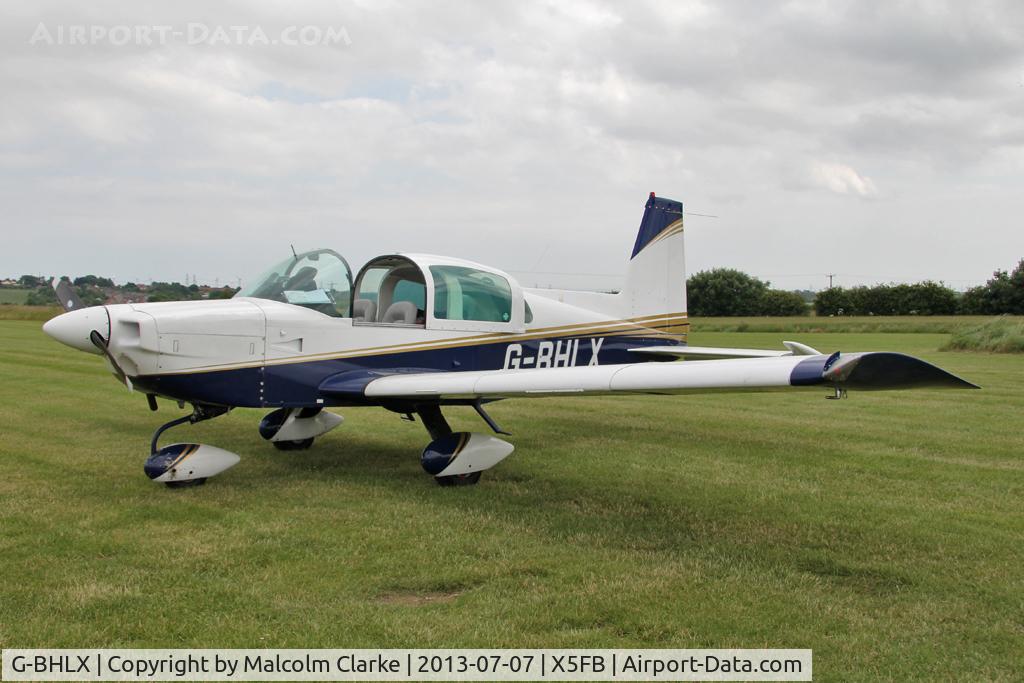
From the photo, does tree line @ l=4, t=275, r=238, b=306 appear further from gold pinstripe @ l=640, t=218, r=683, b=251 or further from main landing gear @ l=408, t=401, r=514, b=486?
gold pinstripe @ l=640, t=218, r=683, b=251

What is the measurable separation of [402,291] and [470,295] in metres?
0.63

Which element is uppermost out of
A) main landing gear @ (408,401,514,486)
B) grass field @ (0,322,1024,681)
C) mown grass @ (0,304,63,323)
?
mown grass @ (0,304,63,323)

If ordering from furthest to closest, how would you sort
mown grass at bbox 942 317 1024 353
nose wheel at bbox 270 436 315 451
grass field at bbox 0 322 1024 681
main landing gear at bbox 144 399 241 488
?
mown grass at bbox 942 317 1024 353 → nose wheel at bbox 270 436 315 451 → main landing gear at bbox 144 399 241 488 → grass field at bbox 0 322 1024 681

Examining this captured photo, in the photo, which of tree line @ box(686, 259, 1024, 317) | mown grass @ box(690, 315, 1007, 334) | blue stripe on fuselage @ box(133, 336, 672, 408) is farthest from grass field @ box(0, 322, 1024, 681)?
tree line @ box(686, 259, 1024, 317)

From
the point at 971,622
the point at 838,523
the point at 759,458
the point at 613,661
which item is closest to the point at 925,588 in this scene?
the point at 971,622

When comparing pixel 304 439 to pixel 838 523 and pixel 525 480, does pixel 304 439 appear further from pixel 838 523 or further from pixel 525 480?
pixel 838 523

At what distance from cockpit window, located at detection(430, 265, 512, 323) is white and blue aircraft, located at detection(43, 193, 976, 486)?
0.01 meters

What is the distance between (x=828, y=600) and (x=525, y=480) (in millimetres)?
3045

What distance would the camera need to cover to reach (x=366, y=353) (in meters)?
6.79

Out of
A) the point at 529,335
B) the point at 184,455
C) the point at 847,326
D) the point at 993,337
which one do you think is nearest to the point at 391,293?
the point at 529,335

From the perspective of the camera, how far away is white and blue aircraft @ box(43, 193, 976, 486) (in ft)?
18.4

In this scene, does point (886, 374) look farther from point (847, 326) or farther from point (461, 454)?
point (847, 326)

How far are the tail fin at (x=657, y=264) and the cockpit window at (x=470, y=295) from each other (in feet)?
7.81

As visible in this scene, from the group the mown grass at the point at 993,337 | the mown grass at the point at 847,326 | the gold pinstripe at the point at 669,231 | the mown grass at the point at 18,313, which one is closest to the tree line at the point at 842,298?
the mown grass at the point at 847,326
